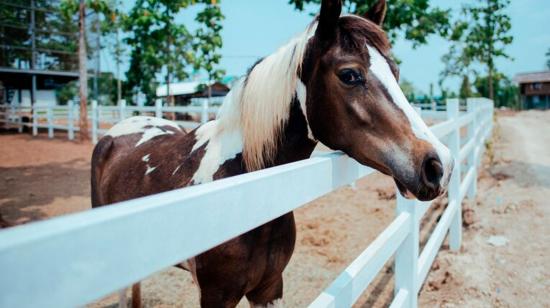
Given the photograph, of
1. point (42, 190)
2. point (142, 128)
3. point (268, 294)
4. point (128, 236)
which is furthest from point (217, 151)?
point (42, 190)

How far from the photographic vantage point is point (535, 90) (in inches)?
1722

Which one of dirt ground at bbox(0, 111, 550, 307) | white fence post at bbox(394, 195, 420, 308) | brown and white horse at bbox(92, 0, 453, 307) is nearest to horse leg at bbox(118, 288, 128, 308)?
dirt ground at bbox(0, 111, 550, 307)

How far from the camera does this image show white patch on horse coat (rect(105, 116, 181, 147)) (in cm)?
317

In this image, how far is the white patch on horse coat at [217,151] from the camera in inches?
69.7

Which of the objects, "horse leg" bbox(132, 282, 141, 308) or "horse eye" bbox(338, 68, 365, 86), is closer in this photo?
"horse eye" bbox(338, 68, 365, 86)

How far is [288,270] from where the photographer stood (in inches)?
145

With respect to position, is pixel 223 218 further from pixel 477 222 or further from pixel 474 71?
pixel 474 71

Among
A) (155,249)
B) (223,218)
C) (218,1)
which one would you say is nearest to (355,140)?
(223,218)

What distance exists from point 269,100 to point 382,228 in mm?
3536

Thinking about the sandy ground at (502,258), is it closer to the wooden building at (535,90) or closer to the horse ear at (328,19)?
the horse ear at (328,19)

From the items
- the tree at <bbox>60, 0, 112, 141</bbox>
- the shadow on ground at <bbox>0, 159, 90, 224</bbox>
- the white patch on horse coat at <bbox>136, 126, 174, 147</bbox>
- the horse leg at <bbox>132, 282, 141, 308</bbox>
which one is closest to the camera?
the horse leg at <bbox>132, 282, 141, 308</bbox>

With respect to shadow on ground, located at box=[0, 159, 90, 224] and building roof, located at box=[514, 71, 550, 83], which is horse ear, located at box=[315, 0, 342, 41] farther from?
building roof, located at box=[514, 71, 550, 83]

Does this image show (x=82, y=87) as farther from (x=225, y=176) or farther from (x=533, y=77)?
(x=533, y=77)

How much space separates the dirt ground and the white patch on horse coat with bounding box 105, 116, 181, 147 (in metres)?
1.41
